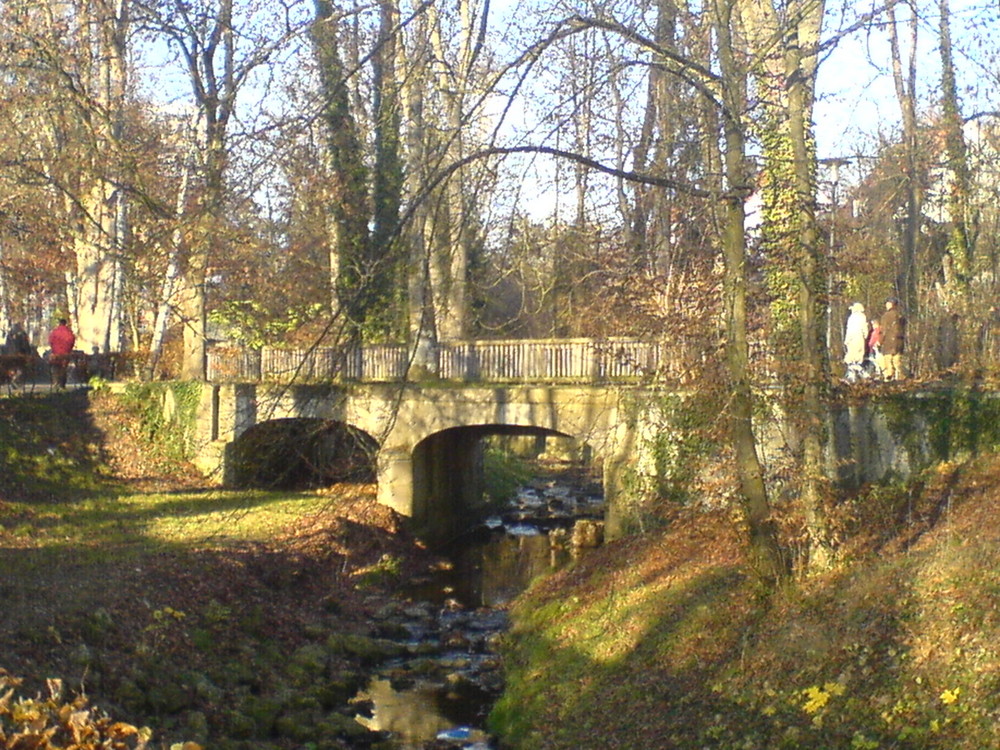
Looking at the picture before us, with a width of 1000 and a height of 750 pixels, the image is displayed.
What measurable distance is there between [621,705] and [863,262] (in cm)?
516

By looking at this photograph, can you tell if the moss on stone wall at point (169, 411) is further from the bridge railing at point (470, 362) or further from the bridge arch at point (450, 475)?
the bridge arch at point (450, 475)

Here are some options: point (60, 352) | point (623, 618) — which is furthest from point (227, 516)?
point (60, 352)

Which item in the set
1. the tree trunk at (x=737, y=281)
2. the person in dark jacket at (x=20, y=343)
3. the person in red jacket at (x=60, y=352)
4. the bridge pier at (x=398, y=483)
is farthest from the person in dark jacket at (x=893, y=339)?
the person in dark jacket at (x=20, y=343)

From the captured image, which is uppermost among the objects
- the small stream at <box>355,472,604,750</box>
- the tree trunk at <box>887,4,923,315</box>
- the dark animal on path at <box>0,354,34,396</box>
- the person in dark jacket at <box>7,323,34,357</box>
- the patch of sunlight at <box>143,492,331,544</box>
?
the tree trunk at <box>887,4,923,315</box>

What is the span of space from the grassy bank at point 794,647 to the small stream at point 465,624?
55 cm

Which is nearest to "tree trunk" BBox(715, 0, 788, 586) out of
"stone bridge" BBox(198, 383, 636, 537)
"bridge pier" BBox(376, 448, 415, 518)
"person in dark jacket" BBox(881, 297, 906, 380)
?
"stone bridge" BBox(198, 383, 636, 537)

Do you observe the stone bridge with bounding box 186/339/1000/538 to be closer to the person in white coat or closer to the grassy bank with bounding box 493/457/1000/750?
the grassy bank with bounding box 493/457/1000/750

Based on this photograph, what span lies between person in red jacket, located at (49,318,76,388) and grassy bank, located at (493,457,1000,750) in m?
14.7

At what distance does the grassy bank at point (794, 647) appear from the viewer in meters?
8.75

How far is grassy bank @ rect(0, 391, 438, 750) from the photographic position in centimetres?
1140

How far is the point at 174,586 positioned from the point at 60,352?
1267 cm

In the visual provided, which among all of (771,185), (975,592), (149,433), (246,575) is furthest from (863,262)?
(149,433)

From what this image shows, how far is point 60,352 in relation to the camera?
2556 centimetres

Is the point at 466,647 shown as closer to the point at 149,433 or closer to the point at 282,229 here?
the point at 282,229
